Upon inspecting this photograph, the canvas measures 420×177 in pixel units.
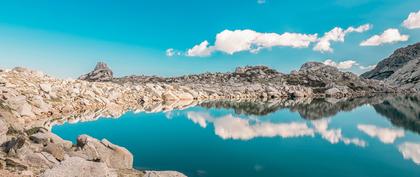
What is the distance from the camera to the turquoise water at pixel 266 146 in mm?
43406

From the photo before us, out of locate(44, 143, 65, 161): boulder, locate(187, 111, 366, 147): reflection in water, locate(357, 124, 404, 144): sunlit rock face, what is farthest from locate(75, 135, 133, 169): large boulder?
locate(357, 124, 404, 144): sunlit rock face

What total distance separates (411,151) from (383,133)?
819 inches

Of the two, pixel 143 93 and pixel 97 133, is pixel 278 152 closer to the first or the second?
pixel 97 133

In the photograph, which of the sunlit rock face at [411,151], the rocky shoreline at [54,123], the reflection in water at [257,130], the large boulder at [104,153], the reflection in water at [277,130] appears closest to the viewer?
the rocky shoreline at [54,123]

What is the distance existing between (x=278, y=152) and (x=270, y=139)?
13130 mm

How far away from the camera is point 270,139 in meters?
66.8

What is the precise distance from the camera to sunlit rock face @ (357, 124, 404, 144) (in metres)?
67.1

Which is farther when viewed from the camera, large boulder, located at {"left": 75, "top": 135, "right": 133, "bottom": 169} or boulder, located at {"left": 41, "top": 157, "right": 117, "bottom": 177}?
large boulder, located at {"left": 75, "top": 135, "right": 133, "bottom": 169}

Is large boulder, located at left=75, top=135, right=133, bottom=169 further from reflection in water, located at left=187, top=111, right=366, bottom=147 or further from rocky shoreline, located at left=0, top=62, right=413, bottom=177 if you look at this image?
reflection in water, located at left=187, top=111, right=366, bottom=147

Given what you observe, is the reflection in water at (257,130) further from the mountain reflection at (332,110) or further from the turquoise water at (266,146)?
the mountain reflection at (332,110)

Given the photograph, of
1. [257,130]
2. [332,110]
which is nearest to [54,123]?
[257,130]

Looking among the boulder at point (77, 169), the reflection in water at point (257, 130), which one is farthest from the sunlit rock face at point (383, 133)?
the boulder at point (77, 169)

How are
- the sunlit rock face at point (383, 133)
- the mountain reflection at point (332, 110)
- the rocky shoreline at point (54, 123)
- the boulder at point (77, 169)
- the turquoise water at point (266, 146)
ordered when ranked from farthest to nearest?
the mountain reflection at point (332, 110), the sunlit rock face at point (383, 133), the turquoise water at point (266, 146), the rocky shoreline at point (54, 123), the boulder at point (77, 169)

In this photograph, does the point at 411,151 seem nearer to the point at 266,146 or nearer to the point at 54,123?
the point at 266,146
